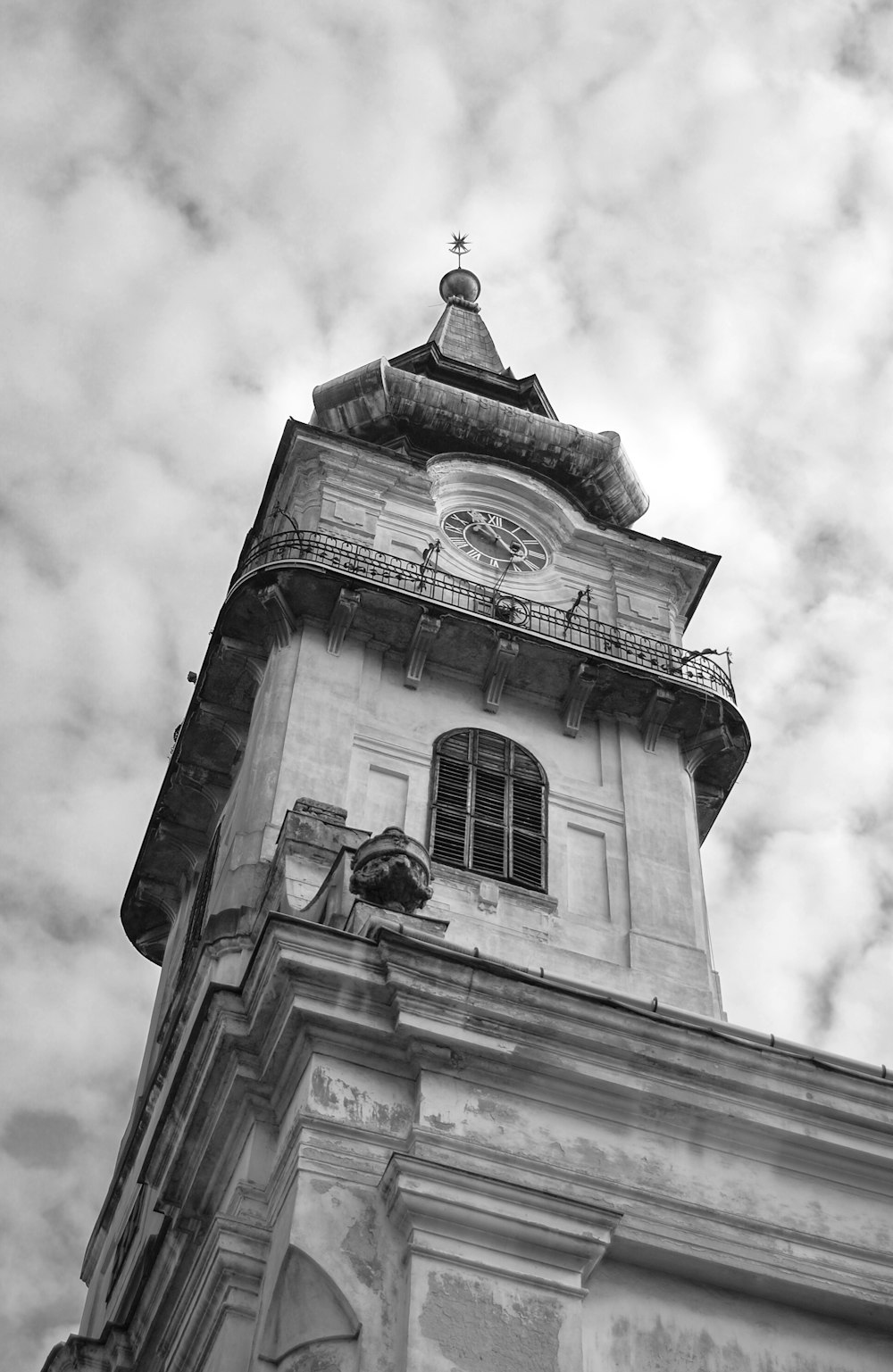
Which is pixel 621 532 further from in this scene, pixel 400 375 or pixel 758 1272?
pixel 758 1272

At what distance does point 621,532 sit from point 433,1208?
18.0m

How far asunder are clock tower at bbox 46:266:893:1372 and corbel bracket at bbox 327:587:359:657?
0.03 meters

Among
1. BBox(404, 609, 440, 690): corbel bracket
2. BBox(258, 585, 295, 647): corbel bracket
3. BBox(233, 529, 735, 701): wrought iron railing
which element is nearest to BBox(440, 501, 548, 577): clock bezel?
BBox(233, 529, 735, 701): wrought iron railing

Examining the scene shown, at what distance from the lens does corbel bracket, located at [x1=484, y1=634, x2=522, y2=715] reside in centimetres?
2606

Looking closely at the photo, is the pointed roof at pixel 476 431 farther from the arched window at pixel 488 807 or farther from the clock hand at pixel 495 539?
the arched window at pixel 488 807

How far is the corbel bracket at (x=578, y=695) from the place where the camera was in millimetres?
26281

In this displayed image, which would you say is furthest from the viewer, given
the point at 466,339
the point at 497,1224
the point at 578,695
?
the point at 466,339

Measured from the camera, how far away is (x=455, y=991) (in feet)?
51.1

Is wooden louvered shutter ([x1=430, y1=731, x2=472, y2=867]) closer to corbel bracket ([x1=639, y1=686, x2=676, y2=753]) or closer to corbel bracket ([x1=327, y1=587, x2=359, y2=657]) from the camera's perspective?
corbel bracket ([x1=327, y1=587, x2=359, y2=657])

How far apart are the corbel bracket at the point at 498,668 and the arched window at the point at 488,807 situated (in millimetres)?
633

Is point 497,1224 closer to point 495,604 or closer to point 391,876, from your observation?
point 391,876

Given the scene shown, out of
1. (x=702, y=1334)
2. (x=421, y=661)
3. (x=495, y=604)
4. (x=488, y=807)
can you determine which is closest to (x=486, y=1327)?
(x=702, y=1334)

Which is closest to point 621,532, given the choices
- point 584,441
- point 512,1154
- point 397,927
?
point 584,441

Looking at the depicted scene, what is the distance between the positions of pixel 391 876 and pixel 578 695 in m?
9.33
